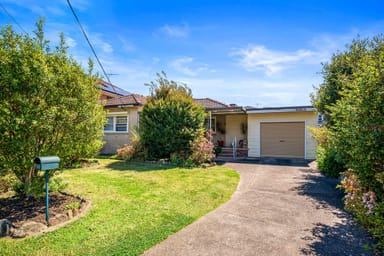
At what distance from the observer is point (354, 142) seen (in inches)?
123

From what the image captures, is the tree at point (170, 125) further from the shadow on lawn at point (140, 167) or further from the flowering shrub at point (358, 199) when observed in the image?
the flowering shrub at point (358, 199)

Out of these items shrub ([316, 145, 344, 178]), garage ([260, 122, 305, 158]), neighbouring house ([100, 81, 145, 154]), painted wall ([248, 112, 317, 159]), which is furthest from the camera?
neighbouring house ([100, 81, 145, 154])

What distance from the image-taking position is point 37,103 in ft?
13.0

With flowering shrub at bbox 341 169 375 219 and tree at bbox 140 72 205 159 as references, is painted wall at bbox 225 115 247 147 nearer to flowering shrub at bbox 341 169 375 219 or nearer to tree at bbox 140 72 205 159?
tree at bbox 140 72 205 159

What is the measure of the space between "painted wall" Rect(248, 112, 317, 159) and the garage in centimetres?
23

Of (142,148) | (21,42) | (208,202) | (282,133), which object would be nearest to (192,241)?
(208,202)

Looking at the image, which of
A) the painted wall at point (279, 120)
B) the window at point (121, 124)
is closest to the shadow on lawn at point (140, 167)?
the window at point (121, 124)

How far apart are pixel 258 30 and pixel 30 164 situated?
9.21m

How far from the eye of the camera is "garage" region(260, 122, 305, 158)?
13211 mm

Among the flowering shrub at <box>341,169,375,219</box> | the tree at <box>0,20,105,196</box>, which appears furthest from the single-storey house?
the flowering shrub at <box>341,169,375,219</box>

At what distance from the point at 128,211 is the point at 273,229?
290 centimetres

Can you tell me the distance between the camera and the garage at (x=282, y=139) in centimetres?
1321

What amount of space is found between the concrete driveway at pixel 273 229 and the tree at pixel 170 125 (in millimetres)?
5227

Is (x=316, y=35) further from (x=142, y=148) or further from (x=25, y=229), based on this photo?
(x=25, y=229)
